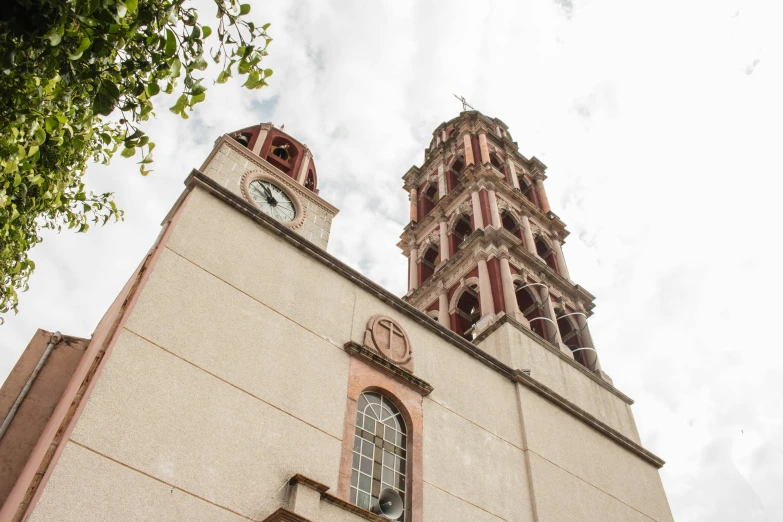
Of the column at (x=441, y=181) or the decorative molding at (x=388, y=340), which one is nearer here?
the decorative molding at (x=388, y=340)

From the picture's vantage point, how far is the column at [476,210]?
70.5ft

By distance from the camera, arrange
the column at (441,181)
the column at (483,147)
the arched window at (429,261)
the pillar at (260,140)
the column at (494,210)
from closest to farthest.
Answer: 1. the pillar at (260,140)
2. the column at (494,210)
3. the arched window at (429,261)
4. the column at (483,147)
5. the column at (441,181)

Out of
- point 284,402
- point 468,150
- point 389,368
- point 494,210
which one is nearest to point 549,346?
point 389,368

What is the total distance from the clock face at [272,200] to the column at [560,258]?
11639 mm

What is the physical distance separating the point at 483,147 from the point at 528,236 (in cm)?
566

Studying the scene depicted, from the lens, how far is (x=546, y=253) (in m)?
23.2

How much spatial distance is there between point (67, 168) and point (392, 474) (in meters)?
6.37

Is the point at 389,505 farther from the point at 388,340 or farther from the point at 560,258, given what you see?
the point at 560,258

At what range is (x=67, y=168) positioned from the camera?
22.6ft

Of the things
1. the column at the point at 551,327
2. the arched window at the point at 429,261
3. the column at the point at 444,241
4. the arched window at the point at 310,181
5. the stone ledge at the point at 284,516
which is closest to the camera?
the stone ledge at the point at 284,516

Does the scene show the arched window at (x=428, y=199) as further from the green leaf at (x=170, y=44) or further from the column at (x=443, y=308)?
the green leaf at (x=170, y=44)

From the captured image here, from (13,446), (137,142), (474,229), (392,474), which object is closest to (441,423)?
(392,474)

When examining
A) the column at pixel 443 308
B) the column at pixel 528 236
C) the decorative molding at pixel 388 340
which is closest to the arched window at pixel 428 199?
the column at pixel 528 236

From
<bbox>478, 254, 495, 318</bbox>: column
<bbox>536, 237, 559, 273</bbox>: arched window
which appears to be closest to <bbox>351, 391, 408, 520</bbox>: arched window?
<bbox>478, 254, 495, 318</bbox>: column
